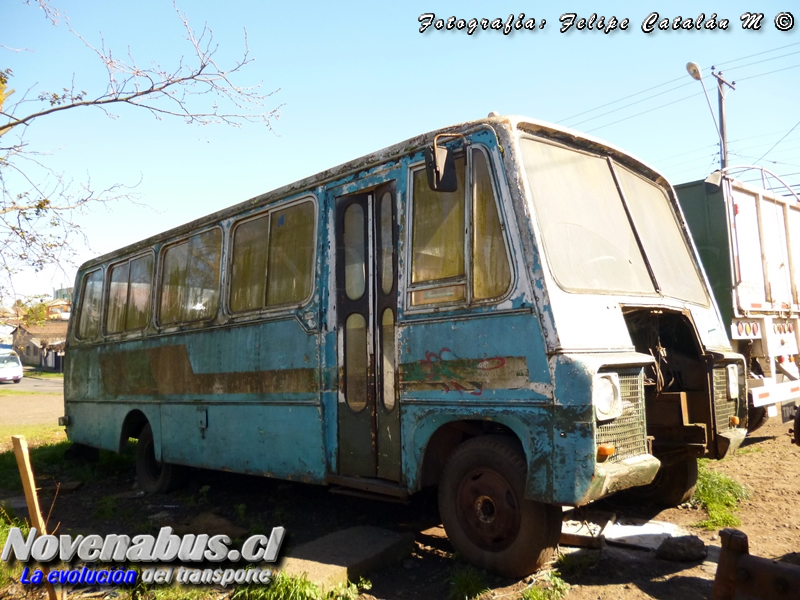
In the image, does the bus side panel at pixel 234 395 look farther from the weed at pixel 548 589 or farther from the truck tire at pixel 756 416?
the truck tire at pixel 756 416

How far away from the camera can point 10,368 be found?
110 feet

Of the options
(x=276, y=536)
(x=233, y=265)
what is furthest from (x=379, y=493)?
(x=233, y=265)

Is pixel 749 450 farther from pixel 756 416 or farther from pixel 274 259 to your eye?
pixel 274 259

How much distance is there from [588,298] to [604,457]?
3.04 ft

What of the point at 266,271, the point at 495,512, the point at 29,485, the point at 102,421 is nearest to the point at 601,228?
the point at 495,512

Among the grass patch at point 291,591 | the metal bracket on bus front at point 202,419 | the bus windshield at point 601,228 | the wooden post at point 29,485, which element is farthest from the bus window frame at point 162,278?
the bus windshield at point 601,228

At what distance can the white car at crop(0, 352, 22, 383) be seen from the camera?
33153 millimetres

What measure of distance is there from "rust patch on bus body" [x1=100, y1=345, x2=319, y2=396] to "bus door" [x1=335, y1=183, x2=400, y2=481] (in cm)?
45

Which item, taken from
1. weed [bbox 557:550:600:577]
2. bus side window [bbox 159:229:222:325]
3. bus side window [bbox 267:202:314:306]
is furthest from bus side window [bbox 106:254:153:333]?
weed [bbox 557:550:600:577]

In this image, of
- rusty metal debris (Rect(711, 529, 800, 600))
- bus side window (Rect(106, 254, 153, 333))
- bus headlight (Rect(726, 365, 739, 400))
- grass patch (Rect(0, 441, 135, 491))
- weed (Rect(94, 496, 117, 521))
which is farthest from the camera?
grass patch (Rect(0, 441, 135, 491))

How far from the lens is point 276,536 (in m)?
4.28

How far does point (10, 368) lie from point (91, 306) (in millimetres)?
29542

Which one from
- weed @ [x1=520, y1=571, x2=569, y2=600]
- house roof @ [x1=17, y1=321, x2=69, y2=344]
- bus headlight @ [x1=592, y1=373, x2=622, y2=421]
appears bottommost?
weed @ [x1=520, y1=571, x2=569, y2=600]

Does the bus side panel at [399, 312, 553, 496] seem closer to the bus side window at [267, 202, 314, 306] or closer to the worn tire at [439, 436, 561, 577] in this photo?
the worn tire at [439, 436, 561, 577]
